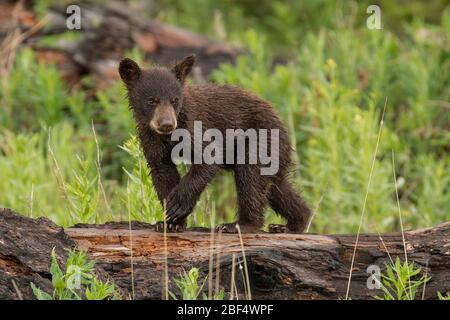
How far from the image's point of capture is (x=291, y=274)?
6305 mm

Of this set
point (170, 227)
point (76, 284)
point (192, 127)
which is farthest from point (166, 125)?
point (76, 284)

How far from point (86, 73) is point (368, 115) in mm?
4284

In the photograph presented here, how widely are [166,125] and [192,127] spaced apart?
0.44 m

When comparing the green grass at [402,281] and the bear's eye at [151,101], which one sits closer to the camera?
the green grass at [402,281]

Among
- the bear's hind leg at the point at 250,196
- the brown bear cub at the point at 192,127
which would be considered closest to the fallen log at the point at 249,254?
the brown bear cub at the point at 192,127

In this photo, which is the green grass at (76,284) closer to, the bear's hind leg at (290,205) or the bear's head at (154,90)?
the bear's head at (154,90)

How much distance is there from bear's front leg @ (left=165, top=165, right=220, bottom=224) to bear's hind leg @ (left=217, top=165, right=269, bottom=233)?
0.37 m

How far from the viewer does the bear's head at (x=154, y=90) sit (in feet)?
23.9

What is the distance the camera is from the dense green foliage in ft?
32.1

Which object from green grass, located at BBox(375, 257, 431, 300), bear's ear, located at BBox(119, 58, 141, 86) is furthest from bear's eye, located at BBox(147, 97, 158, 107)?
green grass, located at BBox(375, 257, 431, 300)

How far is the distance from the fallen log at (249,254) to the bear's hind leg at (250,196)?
0.93m
